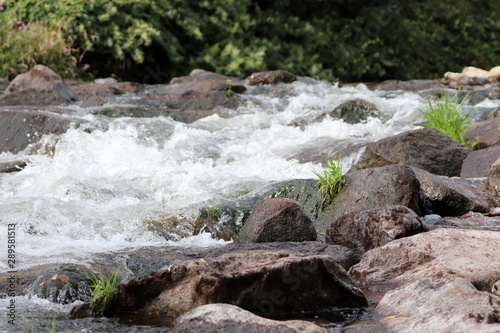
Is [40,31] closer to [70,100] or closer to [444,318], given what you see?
[70,100]

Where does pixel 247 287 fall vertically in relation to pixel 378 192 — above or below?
above

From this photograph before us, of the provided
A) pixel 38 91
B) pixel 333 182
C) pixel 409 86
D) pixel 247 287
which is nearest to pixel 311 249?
pixel 247 287

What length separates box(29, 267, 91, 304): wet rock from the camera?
2.83 metres

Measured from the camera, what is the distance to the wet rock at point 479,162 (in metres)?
5.27

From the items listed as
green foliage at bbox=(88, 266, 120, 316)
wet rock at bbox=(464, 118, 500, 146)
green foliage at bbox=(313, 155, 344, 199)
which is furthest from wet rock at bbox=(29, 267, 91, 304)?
wet rock at bbox=(464, 118, 500, 146)

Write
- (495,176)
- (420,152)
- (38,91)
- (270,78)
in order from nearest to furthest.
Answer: (495,176) → (420,152) → (38,91) → (270,78)

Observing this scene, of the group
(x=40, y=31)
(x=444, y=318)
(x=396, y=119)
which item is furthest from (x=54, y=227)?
(x=40, y=31)

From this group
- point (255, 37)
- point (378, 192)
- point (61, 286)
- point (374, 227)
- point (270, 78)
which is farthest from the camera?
point (255, 37)

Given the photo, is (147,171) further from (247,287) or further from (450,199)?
(247,287)

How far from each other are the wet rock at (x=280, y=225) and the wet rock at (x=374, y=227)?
227 millimetres

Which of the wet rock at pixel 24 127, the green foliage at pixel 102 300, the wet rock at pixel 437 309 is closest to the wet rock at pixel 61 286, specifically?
the green foliage at pixel 102 300

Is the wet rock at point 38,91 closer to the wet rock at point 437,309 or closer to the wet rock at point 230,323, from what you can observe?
the wet rock at point 230,323

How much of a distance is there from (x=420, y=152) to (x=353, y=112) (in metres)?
2.37

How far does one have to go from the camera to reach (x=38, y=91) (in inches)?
349
